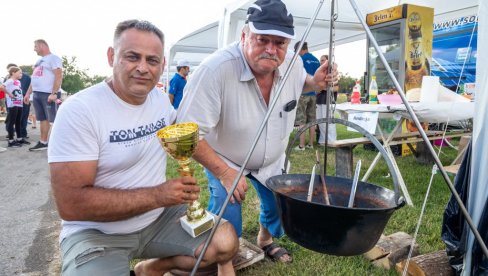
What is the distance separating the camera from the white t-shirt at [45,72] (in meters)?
6.16

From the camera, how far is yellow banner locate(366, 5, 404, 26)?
6616 mm

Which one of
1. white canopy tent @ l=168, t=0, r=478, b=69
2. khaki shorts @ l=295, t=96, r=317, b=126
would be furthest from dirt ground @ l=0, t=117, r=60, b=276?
khaki shorts @ l=295, t=96, r=317, b=126

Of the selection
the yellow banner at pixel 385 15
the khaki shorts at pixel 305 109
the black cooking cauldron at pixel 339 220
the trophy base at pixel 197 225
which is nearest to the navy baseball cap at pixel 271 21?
the black cooking cauldron at pixel 339 220

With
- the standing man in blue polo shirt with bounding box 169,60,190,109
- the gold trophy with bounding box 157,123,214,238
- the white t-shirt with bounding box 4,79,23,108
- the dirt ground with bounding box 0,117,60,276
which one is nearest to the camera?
the gold trophy with bounding box 157,123,214,238

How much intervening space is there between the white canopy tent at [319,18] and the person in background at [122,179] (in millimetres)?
4486

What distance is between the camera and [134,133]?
5.68ft

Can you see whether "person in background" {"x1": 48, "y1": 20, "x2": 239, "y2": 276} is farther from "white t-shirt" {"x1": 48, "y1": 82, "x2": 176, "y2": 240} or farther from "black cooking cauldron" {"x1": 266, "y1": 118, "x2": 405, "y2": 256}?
"black cooking cauldron" {"x1": 266, "y1": 118, "x2": 405, "y2": 256}

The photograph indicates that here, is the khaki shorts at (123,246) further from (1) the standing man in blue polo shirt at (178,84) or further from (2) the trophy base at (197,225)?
(1) the standing man in blue polo shirt at (178,84)

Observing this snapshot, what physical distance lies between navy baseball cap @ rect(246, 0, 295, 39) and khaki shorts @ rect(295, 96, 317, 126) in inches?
190

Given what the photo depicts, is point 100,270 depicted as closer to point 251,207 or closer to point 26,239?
point 26,239

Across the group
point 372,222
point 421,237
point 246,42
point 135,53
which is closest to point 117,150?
point 135,53

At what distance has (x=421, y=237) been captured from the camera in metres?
2.76

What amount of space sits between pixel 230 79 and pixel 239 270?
4.45 feet

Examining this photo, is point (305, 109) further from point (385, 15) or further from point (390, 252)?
point (390, 252)
